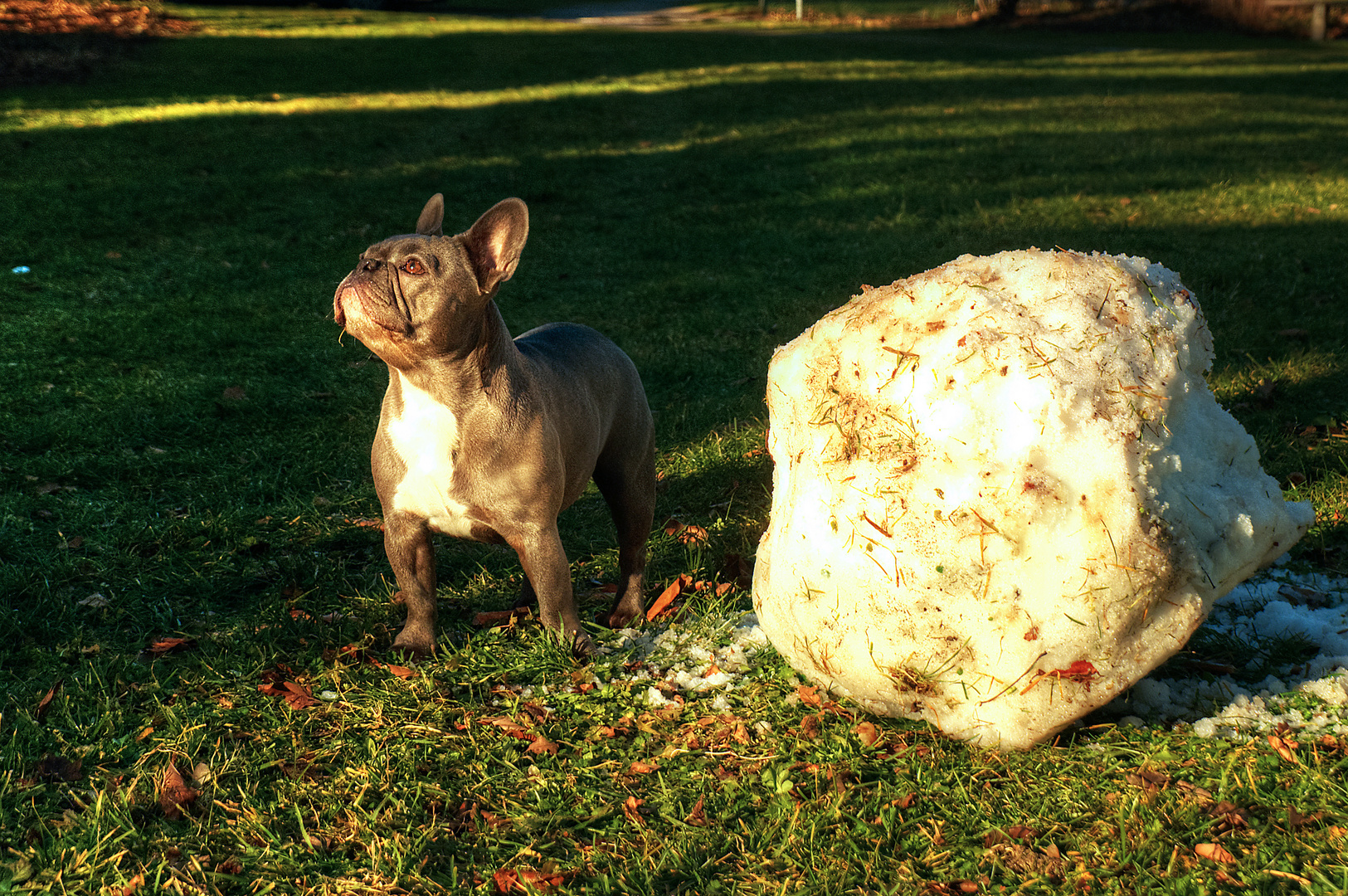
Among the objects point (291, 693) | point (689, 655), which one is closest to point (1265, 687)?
point (689, 655)

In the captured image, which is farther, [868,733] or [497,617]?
[497,617]

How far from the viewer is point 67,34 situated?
21594 mm

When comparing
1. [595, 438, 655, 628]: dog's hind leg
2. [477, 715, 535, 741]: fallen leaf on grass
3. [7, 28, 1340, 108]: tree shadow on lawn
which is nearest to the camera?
[477, 715, 535, 741]: fallen leaf on grass

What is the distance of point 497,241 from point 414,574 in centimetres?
146

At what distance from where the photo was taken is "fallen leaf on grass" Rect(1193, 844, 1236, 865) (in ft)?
11.2

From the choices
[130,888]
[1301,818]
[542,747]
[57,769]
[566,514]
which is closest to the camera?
[130,888]

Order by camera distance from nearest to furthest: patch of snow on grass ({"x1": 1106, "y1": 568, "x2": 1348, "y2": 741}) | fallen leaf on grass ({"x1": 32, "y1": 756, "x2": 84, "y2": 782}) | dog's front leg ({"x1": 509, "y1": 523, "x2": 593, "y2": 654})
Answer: fallen leaf on grass ({"x1": 32, "y1": 756, "x2": 84, "y2": 782}) < patch of snow on grass ({"x1": 1106, "y1": 568, "x2": 1348, "y2": 741}) < dog's front leg ({"x1": 509, "y1": 523, "x2": 593, "y2": 654})

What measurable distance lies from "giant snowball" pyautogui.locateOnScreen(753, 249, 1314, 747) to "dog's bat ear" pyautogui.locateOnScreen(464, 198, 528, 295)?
1295mm

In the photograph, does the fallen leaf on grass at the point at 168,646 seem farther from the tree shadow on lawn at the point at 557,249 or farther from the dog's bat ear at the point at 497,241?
the dog's bat ear at the point at 497,241

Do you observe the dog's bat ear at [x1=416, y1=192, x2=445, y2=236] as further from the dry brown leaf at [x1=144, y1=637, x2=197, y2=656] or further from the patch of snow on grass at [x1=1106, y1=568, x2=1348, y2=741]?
the patch of snow on grass at [x1=1106, y1=568, x2=1348, y2=741]

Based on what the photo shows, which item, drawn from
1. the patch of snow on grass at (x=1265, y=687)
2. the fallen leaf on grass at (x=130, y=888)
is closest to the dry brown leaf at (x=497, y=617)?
the fallen leaf on grass at (x=130, y=888)

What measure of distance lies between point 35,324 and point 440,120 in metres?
Result: 9.55

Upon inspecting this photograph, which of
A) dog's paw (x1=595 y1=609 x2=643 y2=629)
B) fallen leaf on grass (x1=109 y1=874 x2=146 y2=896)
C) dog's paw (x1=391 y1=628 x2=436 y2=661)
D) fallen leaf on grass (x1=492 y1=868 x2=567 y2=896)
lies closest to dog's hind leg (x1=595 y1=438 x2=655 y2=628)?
dog's paw (x1=595 y1=609 x2=643 y2=629)

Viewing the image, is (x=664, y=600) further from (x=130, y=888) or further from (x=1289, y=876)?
(x=1289, y=876)
